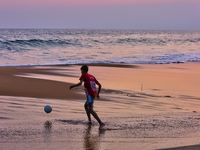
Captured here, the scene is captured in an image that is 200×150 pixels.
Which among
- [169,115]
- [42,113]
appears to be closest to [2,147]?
[42,113]

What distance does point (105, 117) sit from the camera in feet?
21.4

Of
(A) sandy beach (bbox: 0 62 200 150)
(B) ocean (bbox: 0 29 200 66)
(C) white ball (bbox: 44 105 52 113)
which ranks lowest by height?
(A) sandy beach (bbox: 0 62 200 150)

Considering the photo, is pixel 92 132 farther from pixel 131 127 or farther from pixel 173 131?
pixel 173 131

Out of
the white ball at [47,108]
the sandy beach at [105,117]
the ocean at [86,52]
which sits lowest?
the sandy beach at [105,117]

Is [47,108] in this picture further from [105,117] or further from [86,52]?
[86,52]

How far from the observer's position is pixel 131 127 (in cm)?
568

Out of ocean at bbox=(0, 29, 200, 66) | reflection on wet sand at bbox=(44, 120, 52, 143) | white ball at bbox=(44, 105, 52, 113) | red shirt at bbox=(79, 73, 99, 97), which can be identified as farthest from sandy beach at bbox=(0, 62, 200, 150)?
ocean at bbox=(0, 29, 200, 66)

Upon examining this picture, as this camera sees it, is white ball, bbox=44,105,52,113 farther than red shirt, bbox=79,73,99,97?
Yes

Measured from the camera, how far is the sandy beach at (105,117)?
15.4ft

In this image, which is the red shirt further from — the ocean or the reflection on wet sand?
the ocean

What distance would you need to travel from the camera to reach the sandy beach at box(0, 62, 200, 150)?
4695mm

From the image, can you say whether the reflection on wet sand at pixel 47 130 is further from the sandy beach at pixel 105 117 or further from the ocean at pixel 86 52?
the ocean at pixel 86 52

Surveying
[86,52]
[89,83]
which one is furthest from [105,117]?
[86,52]

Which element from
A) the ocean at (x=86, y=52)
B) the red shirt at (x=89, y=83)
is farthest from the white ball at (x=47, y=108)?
the ocean at (x=86, y=52)
